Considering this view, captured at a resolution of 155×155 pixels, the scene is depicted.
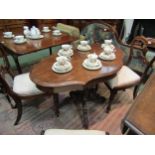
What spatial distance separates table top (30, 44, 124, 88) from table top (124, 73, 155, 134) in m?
0.50

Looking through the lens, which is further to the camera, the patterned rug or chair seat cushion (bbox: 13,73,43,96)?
the patterned rug

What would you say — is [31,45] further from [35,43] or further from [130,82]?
[130,82]

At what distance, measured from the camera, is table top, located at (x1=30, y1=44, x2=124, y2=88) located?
1481 mm

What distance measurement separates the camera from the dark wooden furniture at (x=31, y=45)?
2260 mm

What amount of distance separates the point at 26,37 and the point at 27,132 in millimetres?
1532

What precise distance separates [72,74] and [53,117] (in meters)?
0.77

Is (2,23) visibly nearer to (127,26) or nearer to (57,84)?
(127,26)

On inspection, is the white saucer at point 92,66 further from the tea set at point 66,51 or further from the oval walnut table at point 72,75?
the tea set at point 66,51

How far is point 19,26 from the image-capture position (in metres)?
4.21

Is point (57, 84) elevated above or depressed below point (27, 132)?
above

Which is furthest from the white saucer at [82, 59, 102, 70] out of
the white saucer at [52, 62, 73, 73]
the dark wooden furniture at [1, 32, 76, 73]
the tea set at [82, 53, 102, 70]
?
the dark wooden furniture at [1, 32, 76, 73]

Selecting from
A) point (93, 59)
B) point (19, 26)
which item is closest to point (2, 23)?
point (19, 26)

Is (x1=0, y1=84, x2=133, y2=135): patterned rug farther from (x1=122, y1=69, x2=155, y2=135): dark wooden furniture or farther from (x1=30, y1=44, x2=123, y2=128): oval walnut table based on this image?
(x1=122, y1=69, x2=155, y2=135): dark wooden furniture

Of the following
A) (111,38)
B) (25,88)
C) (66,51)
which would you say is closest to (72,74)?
(66,51)
